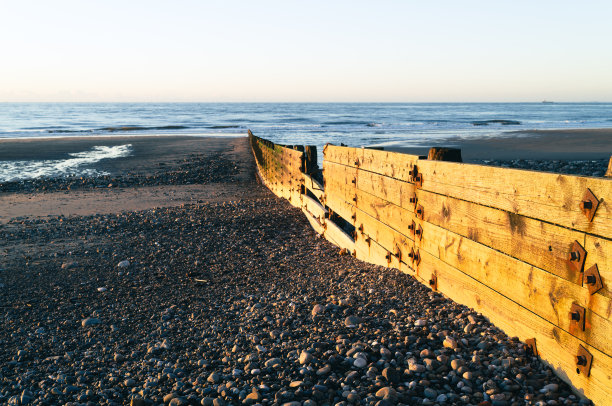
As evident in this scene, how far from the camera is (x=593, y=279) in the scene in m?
2.48

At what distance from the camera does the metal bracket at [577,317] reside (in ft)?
8.50

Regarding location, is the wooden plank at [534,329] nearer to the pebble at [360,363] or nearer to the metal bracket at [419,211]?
the metal bracket at [419,211]

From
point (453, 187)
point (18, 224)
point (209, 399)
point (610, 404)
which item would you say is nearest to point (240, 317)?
point (209, 399)

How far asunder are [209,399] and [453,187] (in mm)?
2586

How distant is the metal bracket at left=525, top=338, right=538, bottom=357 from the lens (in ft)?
10.1

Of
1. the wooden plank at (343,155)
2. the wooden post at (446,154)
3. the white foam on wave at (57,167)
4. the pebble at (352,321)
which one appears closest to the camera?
the pebble at (352,321)

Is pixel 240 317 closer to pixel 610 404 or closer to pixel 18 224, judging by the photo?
pixel 610 404

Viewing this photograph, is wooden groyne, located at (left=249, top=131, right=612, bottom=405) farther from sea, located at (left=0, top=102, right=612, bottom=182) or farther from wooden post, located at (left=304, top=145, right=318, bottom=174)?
sea, located at (left=0, top=102, right=612, bottom=182)

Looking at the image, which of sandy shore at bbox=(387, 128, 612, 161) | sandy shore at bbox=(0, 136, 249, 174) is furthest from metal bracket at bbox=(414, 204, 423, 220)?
sandy shore at bbox=(387, 128, 612, 161)

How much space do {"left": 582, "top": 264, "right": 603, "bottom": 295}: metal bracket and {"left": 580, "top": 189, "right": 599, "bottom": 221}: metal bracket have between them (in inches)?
11.2

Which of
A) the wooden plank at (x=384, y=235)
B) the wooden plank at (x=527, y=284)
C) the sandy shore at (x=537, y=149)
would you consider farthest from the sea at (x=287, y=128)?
the wooden plank at (x=527, y=284)

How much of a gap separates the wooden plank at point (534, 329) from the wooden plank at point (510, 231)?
380 millimetres

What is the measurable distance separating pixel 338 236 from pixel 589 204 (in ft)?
15.6

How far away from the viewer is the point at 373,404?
2863mm
